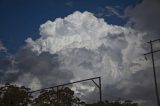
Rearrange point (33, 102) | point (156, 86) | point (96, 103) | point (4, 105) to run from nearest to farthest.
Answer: point (156, 86), point (4, 105), point (33, 102), point (96, 103)

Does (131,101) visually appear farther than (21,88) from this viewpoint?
Yes

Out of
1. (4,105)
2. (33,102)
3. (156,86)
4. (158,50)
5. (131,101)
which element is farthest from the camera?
(131,101)

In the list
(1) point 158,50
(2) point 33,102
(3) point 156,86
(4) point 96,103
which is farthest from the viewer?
(4) point 96,103

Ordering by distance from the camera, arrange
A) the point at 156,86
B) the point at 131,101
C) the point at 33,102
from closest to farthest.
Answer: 1. the point at 156,86
2. the point at 33,102
3. the point at 131,101

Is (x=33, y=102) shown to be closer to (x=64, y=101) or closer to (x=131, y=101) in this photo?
(x=64, y=101)

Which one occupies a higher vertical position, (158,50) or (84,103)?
(158,50)

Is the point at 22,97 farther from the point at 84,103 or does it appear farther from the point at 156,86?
the point at 156,86

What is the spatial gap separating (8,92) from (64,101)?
11455 mm

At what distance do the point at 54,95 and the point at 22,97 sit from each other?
22.1ft

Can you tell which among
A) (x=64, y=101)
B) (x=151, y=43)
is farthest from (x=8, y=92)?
(x=151, y=43)

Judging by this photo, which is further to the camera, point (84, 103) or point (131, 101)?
point (131, 101)

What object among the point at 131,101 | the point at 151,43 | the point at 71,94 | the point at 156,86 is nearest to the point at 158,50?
the point at 151,43

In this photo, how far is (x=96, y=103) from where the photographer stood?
71938mm

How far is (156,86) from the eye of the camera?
36844 mm
